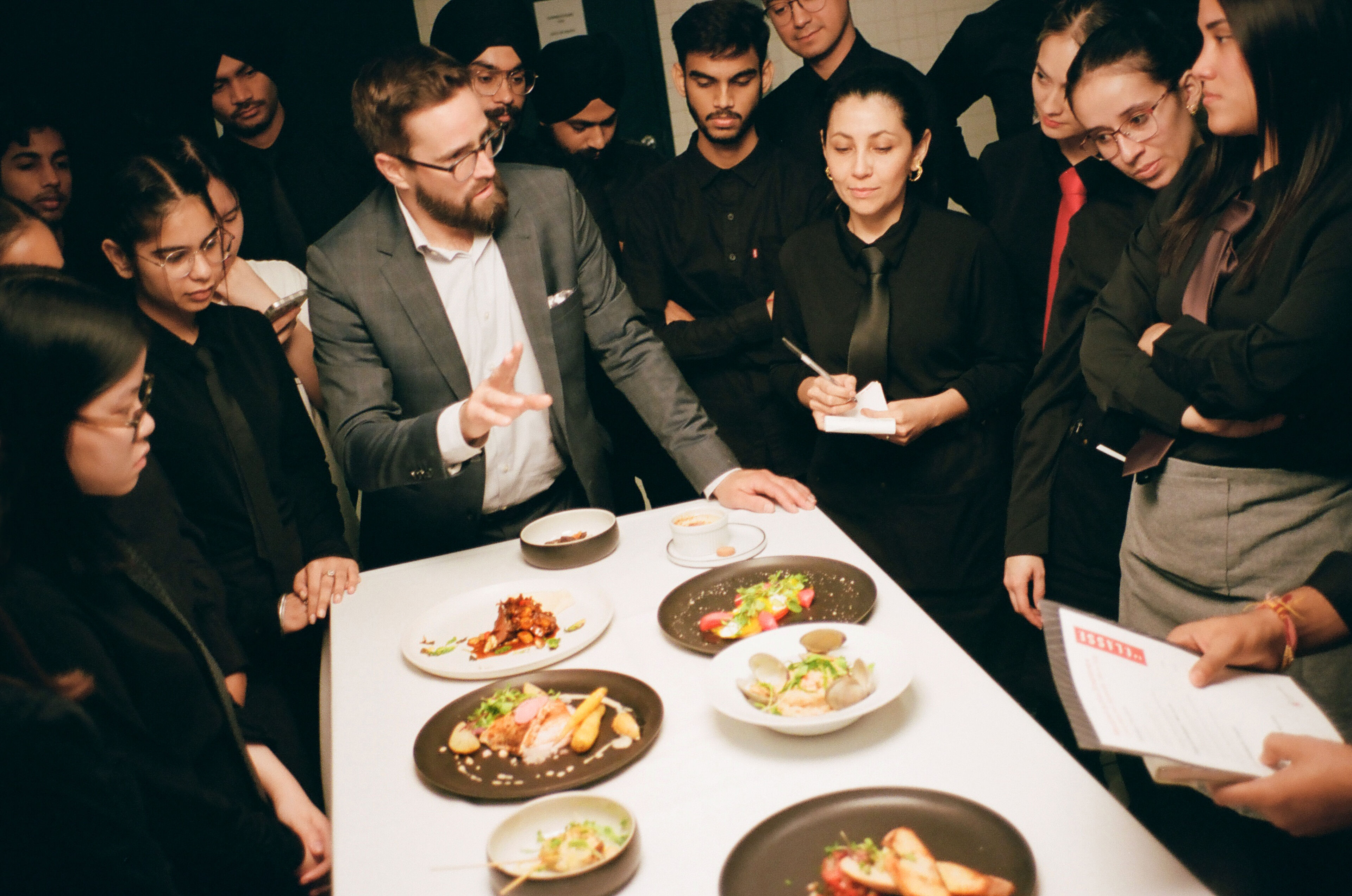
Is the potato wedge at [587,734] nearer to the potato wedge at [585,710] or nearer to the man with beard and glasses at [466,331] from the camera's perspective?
the potato wedge at [585,710]

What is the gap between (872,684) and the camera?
114 centimetres

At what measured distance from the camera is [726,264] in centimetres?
278

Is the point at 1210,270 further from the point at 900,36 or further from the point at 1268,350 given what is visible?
the point at 900,36

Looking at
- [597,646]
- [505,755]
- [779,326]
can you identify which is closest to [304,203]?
[779,326]

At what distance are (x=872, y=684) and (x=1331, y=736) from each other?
47 cm

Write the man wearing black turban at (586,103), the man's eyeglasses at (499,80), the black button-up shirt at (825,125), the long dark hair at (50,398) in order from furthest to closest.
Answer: the man wearing black turban at (586,103) < the man's eyeglasses at (499,80) < the black button-up shirt at (825,125) < the long dark hair at (50,398)

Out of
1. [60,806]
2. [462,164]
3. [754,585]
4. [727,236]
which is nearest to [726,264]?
[727,236]

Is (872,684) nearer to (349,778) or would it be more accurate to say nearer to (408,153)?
(349,778)

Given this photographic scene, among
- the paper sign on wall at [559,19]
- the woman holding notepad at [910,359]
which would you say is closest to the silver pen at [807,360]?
the woman holding notepad at [910,359]

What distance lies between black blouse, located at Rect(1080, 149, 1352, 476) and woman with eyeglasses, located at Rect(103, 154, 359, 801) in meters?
1.58

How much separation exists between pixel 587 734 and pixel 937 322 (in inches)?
57.6

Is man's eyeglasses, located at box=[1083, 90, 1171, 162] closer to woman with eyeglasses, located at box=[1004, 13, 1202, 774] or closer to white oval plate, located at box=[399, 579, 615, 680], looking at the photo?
woman with eyeglasses, located at box=[1004, 13, 1202, 774]

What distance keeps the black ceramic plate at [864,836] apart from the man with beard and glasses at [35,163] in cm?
218

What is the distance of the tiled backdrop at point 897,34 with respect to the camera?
15.8ft
